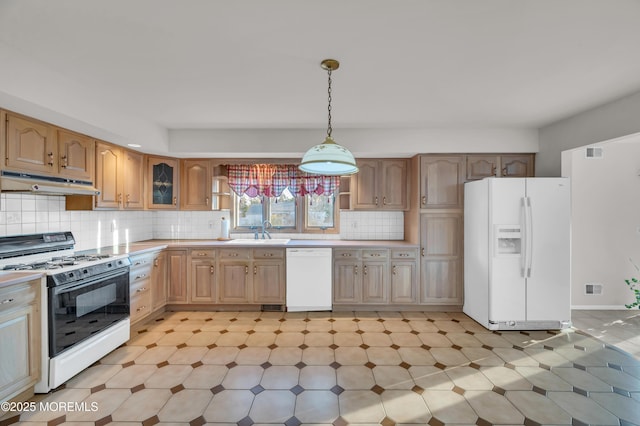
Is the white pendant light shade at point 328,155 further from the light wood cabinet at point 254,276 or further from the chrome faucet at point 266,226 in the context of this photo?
the chrome faucet at point 266,226

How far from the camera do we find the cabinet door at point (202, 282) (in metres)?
3.72

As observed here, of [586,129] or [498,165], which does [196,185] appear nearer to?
[498,165]

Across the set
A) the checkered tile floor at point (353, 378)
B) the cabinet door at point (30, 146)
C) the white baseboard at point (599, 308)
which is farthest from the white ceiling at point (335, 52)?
the white baseboard at point (599, 308)

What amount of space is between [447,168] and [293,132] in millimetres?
2056

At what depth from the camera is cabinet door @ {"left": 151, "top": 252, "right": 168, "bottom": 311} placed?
3414 millimetres

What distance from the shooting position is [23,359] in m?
1.94

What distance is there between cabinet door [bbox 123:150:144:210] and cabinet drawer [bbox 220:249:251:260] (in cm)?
122

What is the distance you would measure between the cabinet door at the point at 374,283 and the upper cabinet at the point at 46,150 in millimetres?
3281

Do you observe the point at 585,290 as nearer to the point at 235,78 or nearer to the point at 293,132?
the point at 293,132

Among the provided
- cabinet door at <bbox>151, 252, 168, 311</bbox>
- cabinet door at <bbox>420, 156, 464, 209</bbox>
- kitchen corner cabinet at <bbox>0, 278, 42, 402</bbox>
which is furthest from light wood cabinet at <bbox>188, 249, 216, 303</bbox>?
cabinet door at <bbox>420, 156, 464, 209</bbox>

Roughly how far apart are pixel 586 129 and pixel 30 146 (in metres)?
5.15

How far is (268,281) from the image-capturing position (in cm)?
372

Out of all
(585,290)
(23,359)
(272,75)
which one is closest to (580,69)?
(272,75)

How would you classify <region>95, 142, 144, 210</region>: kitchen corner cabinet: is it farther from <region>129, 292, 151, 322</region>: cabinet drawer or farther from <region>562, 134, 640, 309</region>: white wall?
<region>562, 134, 640, 309</region>: white wall
